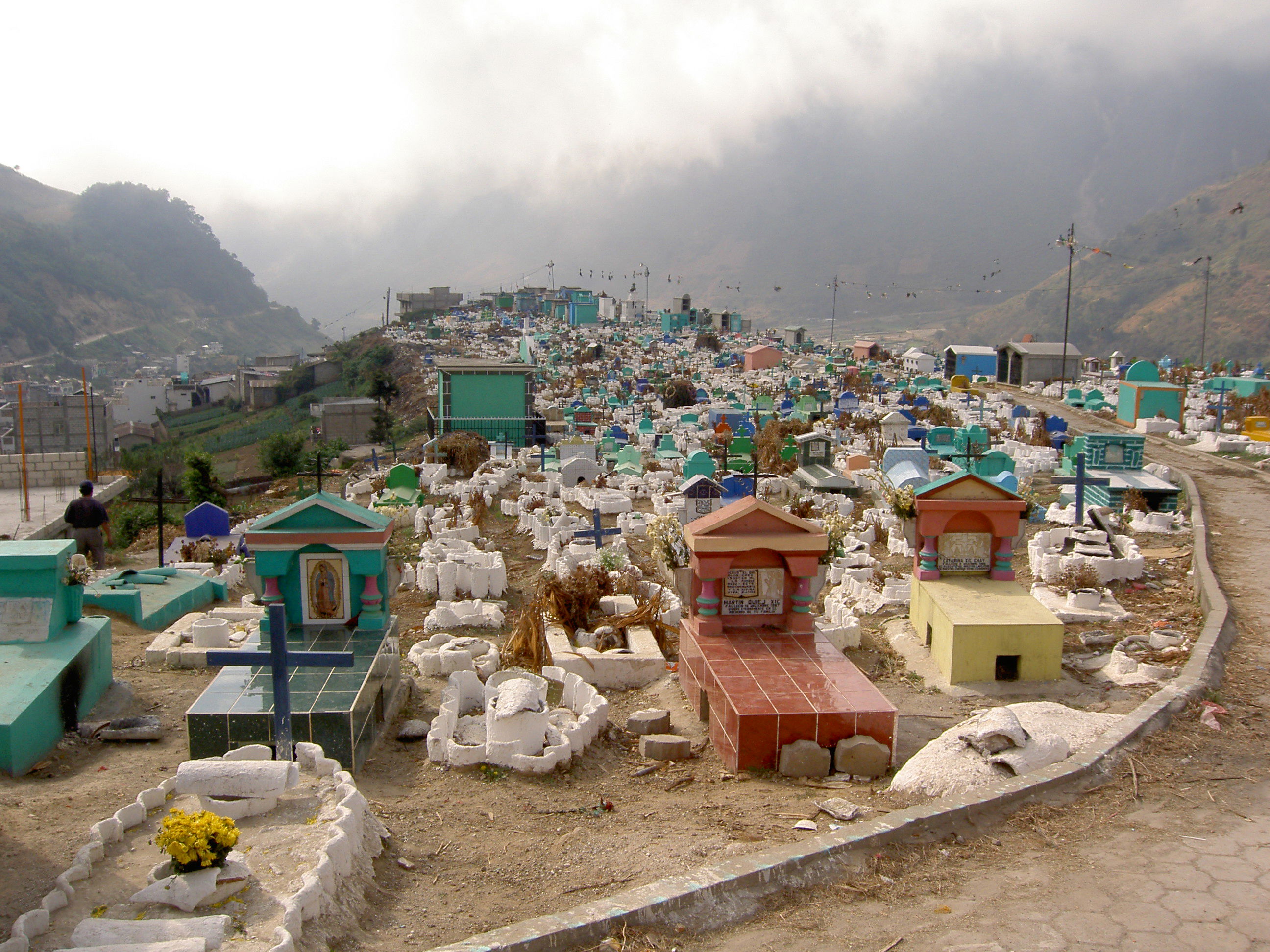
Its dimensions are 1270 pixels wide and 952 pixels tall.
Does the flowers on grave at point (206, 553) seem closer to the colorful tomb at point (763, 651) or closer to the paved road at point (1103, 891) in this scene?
the colorful tomb at point (763, 651)

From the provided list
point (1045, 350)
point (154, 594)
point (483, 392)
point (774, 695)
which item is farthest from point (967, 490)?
point (1045, 350)

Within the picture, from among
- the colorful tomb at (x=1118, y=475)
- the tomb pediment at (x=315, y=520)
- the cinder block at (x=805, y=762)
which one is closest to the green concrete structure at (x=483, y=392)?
the colorful tomb at (x=1118, y=475)

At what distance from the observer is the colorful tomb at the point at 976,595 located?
339 inches

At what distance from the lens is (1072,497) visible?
17.1 meters

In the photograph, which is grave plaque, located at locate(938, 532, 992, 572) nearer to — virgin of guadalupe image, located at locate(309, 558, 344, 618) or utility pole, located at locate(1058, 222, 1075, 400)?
virgin of guadalupe image, located at locate(309, 558, 344, 618)

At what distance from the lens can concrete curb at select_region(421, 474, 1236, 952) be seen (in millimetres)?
4254

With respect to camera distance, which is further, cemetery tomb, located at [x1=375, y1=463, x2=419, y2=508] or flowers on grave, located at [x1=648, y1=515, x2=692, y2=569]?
cemetery tomb, located at [x1=375, y1=463, x2=419, y2=508]

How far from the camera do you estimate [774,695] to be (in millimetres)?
7219

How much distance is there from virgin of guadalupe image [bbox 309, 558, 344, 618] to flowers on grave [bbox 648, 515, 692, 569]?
132 inches

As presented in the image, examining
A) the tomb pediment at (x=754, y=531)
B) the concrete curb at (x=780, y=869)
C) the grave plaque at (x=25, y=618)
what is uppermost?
the tomb pediment at (x=754, y=531)

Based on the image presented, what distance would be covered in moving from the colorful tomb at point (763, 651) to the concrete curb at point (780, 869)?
1.33 metres

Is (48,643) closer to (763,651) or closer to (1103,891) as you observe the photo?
(763,651)

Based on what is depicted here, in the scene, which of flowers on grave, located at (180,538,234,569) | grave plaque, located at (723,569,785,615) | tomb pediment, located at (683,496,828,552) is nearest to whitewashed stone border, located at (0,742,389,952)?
tomb pediment, located at (683,496,828,552)

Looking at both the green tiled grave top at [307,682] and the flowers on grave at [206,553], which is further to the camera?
the flowers on grave at [206,553]
